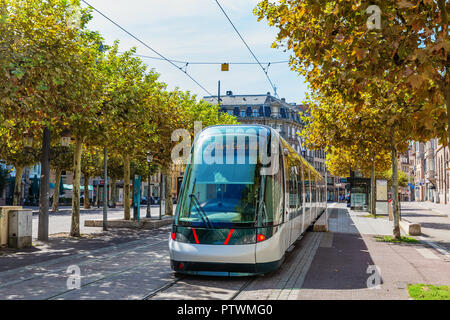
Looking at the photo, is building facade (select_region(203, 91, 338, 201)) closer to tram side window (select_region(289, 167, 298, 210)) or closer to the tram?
tram side window (select_region(289, 167, 298, 210))

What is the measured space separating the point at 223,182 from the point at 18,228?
7.47m

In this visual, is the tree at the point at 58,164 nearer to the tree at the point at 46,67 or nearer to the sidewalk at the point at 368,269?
the tree at the point at 46,67

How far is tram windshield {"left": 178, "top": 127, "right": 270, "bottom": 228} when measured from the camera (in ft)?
30.6

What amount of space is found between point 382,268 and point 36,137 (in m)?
14.1

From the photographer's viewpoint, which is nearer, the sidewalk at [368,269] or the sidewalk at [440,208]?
the sidewalk at [368,269]

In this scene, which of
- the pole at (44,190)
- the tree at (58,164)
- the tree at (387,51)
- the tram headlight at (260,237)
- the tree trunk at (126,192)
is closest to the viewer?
the tree at (387,51)

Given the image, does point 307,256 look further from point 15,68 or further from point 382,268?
point 15,68

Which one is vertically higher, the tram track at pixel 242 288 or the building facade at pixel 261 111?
the building facade at pixel 261 111

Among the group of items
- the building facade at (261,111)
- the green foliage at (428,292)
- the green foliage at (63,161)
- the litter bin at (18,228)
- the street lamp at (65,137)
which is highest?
the building facade at (261,111)

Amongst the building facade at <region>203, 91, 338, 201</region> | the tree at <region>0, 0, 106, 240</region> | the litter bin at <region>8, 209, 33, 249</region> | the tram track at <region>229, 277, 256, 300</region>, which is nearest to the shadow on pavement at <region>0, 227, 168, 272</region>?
the litter bin at <region>8, 209, 33, 249</region>

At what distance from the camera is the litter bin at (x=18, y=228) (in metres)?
14.1

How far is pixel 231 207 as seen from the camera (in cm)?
941

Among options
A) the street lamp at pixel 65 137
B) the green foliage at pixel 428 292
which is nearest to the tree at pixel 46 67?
the street lamp at pixel 65 137
